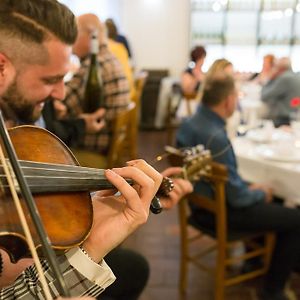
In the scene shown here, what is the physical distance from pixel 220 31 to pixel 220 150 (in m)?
4.22

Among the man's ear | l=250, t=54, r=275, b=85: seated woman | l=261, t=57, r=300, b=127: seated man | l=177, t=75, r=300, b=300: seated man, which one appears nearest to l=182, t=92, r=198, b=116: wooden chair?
l=261, t=57, r=300, b=127: seated man

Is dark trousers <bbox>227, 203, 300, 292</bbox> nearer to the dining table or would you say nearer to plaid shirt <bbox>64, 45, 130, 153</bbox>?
the dining table

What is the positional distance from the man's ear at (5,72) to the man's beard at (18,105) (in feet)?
→ 0.04

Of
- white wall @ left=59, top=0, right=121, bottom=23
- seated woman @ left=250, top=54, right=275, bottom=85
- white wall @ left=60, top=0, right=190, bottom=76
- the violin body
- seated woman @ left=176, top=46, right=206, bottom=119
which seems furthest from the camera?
white wall @ left=60, top=0, right=190, bottom=76

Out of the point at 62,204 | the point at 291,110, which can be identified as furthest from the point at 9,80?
the point at 291,110

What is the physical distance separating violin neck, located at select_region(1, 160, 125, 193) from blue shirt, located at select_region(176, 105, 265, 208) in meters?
1.03

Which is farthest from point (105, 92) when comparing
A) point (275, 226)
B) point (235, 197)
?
point (275, 226)

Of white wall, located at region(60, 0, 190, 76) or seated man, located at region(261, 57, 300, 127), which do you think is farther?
white wall, located at region(60, 0, 190, 76)

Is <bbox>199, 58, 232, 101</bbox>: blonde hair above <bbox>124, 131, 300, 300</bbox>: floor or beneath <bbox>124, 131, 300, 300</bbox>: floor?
above

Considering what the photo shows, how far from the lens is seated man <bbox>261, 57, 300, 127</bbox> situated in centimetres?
256

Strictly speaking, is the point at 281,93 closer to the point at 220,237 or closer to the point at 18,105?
the point at 220,237

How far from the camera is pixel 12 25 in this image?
36.3 inches

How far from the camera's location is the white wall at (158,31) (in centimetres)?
566

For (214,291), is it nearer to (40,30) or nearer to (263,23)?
(40,30)
